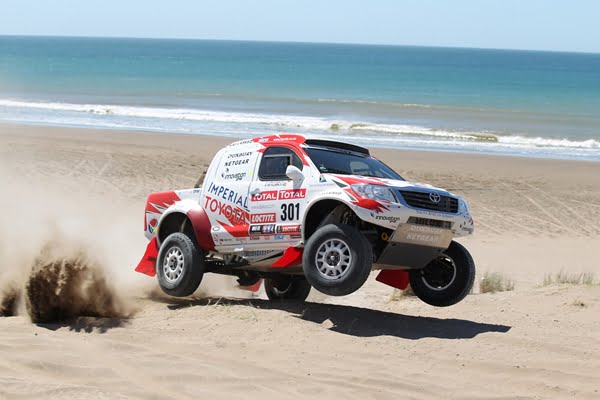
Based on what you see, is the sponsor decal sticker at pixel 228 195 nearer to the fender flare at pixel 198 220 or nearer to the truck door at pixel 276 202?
the truck door at pixel 276 202

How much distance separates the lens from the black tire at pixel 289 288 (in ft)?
39.0

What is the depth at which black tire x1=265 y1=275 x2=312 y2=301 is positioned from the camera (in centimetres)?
1188

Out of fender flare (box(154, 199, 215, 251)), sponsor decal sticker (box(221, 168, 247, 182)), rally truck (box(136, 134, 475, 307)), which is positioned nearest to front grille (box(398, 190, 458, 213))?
rally truck (box(136, 134, 475, 307))

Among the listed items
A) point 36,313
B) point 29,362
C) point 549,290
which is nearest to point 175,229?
point 36,313

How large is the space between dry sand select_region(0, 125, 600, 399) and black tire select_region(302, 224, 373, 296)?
1.73 feet

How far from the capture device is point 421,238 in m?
9.23

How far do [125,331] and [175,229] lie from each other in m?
2.32

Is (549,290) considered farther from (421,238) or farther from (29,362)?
(29,362)

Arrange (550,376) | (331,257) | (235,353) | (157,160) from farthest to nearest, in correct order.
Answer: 1. (157,160)
2. (331,257)
3. (235,353)
4. (550,376)

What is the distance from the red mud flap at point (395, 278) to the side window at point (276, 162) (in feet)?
5.66

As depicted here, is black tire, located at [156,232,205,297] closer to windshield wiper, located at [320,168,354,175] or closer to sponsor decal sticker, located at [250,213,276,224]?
sponsor decal sticker, located at [250,213,276,224]

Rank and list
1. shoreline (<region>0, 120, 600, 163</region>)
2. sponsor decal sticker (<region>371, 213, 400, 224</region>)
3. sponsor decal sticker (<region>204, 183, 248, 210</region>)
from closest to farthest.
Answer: sponsor decal sticker (<region>371, 213, 400, 224</region>), sponsor decal sticker (<region>204, 183, 248, 210</region>), shoreline (<region>0, 120, 600, 163</region>)

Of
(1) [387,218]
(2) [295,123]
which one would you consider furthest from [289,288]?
(2) [295,123]

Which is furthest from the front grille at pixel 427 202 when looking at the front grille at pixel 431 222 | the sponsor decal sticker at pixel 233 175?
the sponsor decal sticker at pixel 233 175
